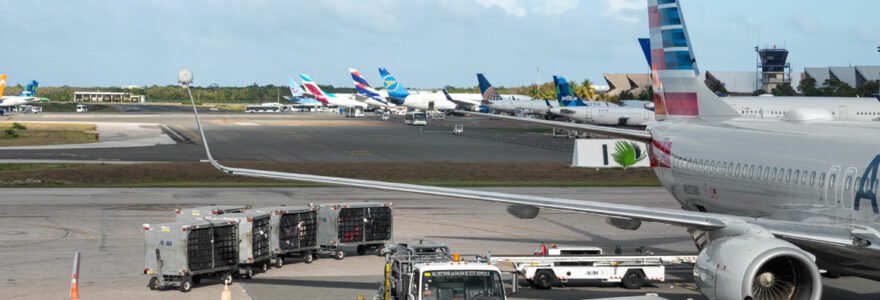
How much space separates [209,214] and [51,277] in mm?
Result: 5400

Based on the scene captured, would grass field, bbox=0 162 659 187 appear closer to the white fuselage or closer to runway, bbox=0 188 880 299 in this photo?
runway, bbox=0 188 880 299

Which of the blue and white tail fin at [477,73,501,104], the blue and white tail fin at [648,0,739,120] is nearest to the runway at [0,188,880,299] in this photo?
the blue and white tail fin at [648,0,739,120]

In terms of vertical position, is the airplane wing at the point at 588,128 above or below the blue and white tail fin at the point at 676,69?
below

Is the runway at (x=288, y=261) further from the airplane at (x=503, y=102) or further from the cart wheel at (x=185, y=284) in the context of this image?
the airplane at (x=503, y=102)

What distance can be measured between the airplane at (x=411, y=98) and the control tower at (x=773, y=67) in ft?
217

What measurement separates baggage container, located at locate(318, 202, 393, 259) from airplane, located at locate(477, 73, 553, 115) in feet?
401

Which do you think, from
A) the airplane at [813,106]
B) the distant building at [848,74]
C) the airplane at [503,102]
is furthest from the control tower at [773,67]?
the airplane at [813,106]

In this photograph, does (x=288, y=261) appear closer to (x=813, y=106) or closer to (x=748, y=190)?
(x=748, y=190)

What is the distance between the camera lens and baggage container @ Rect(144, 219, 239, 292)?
27047mm

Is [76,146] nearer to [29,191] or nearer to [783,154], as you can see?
[29,191]

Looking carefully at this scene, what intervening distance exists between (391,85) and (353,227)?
522 ft

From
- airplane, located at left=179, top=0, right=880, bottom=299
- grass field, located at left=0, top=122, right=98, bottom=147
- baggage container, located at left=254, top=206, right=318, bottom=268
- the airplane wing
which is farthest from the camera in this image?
grass field, located at left=0, top=122, right=98, bottom=147

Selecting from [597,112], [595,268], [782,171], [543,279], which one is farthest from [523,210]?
[597,112]

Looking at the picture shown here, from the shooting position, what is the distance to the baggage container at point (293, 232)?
103 ft
